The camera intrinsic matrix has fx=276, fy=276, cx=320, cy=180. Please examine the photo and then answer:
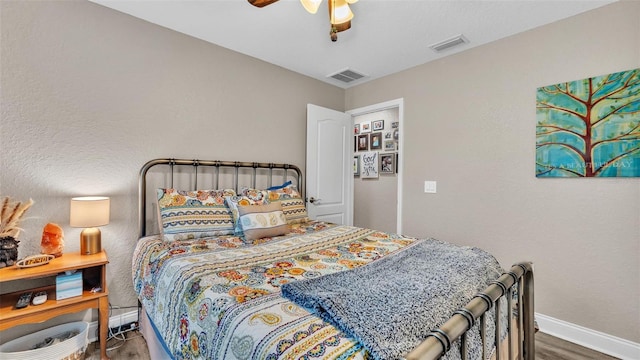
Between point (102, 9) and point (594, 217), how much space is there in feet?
13.3

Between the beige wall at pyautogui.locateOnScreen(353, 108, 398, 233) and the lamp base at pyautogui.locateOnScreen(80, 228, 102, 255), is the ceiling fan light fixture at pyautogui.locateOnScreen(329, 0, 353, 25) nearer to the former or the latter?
the lamp base at pyautogui.locateOnScreen(80, 228, 102, 255)

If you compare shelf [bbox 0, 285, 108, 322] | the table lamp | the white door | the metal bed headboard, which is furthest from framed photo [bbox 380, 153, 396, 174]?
shelf [bbox 0, 285, 108, 322]

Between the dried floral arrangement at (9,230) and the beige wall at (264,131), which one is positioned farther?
the beige wall at (264,131)

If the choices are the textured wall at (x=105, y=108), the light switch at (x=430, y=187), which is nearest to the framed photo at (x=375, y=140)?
the light switch at (x=430, y=187)

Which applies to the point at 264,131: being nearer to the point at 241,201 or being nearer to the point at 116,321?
the point at 241,201

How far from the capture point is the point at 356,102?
380cm

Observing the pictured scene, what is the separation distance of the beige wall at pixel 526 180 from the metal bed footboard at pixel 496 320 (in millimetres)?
1224

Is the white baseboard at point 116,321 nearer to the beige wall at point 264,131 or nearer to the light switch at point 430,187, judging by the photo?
the beige wall at point 264,131

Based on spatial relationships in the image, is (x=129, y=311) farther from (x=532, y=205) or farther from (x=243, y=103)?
(x=532, y=205)

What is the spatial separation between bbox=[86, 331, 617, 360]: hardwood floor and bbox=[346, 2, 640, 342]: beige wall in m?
0.20

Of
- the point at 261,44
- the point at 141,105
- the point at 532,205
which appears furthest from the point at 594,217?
the point at 141,105

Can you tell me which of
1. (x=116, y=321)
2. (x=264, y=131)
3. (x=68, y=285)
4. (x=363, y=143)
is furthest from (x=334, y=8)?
(x=363, y=143)

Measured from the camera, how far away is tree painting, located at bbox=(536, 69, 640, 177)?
1918 millimetres

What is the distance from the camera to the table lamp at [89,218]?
5.79ft
